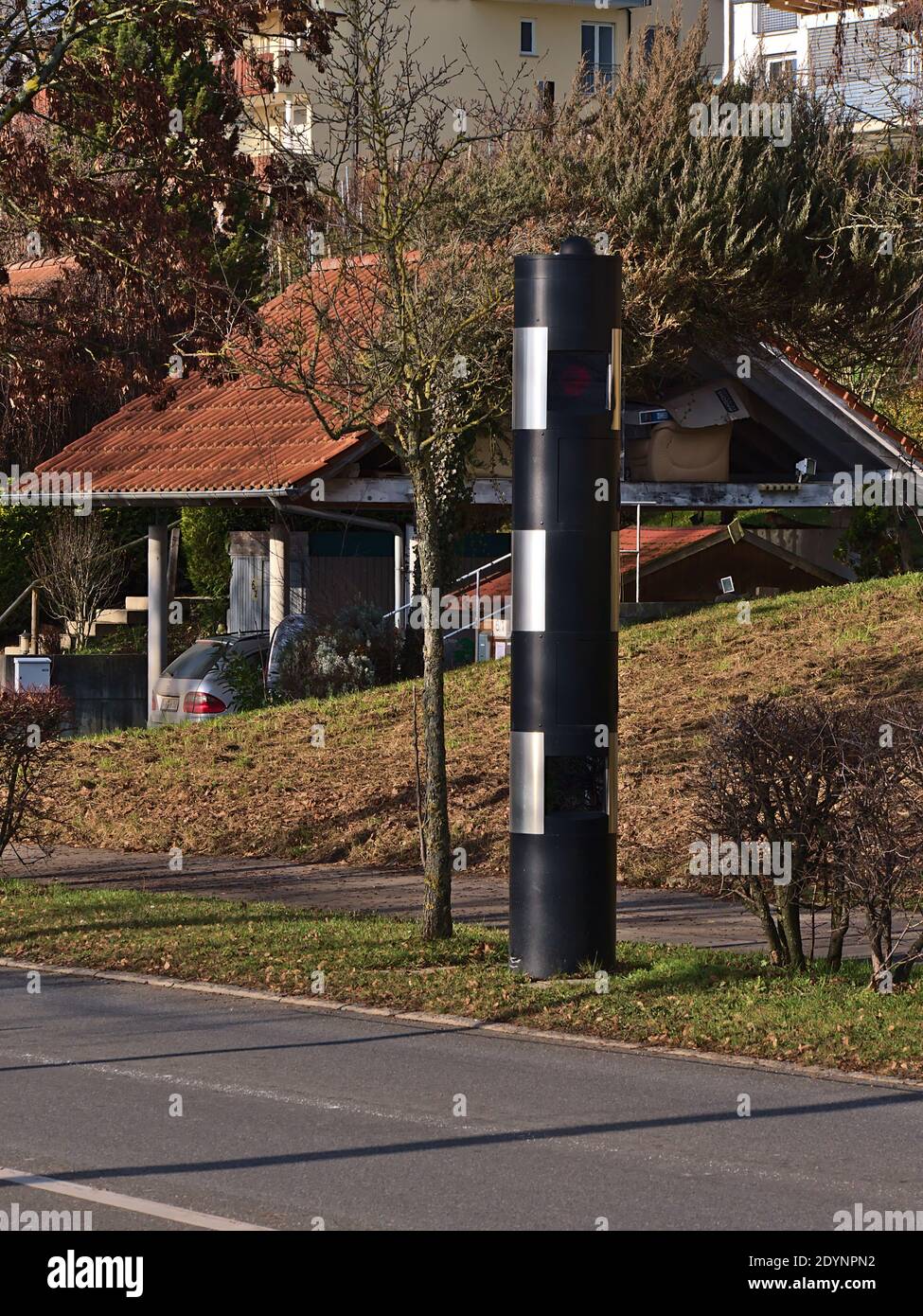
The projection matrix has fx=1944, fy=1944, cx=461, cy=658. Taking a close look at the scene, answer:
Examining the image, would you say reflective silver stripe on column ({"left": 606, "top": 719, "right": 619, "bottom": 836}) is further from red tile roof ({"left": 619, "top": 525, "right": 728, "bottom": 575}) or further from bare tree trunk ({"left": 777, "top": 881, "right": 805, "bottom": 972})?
red tile roof ({"left": 619, "top": 525, "right": 728, "bottom": 575})

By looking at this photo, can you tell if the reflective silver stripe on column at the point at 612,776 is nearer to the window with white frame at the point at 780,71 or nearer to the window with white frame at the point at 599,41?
the window with white frame at the point at 780,71

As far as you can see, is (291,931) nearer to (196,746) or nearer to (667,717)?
(667,717)

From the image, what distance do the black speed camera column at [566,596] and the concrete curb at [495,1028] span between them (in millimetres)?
896

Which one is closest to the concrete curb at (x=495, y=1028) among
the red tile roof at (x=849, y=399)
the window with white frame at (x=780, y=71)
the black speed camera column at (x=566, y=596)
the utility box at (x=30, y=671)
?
the black speed camera column at (x=566, y=596)

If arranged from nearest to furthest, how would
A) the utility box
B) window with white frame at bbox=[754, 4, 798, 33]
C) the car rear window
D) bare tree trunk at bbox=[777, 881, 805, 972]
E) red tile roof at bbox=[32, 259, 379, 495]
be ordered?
1. bare tree trunk at bbox=[777, 881, 805, 972]
2. red tile roof at bbox=[32, 259, 379, 495]
3. the car rear window
4. the utility box
5. window with white frame at bbox=[754, 4, 798, 33]

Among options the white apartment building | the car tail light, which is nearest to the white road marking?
the car tail light

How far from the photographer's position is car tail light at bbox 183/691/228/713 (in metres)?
23.8

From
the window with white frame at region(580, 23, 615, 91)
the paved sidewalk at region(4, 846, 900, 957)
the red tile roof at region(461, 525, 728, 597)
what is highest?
the window with white frame at region(580, 23, 615, 91)

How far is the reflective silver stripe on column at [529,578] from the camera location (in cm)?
1099

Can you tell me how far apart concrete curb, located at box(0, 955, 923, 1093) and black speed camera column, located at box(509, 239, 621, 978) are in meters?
0.90

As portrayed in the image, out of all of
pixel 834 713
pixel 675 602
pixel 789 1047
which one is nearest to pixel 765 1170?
pixel 789 1047

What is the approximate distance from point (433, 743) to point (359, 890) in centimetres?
337

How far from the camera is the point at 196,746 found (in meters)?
20.8

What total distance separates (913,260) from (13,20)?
1298cm
